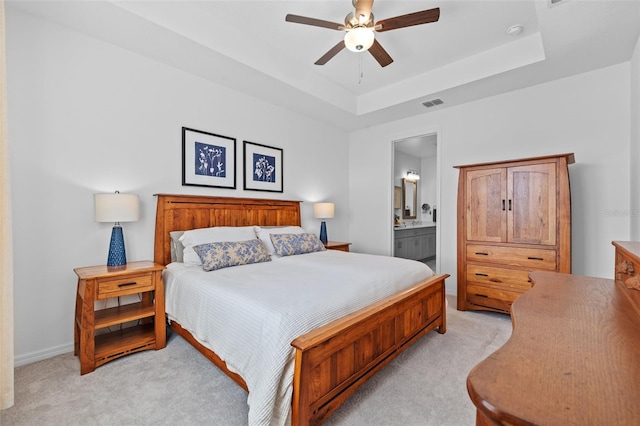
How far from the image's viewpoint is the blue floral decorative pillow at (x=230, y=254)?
8.47ft

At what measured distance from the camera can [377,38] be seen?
310 cm

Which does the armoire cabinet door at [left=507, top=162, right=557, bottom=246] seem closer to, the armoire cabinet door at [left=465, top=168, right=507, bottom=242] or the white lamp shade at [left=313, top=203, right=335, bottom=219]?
the armoire cabinet door at [left=465, top=168, right=507, bottom=242]

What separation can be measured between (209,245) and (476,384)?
2506 mm

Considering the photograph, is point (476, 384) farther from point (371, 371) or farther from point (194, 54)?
point (194, 54)

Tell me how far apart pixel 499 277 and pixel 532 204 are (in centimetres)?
88

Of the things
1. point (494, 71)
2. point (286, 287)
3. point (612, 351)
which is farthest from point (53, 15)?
point (494, 71)

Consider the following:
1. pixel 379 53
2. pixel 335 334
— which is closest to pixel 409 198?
pixel 379 53

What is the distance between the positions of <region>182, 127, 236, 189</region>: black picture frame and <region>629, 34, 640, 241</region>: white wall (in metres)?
4.15

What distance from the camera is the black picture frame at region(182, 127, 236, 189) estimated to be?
10.8 ft

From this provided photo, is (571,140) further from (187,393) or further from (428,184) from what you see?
(187,393)

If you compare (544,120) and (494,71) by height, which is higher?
(494,71)

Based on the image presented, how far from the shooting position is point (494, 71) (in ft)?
10.6

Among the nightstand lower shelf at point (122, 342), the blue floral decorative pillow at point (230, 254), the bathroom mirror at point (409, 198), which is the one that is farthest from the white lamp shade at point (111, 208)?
the bathroom mirror at point (409, 198)

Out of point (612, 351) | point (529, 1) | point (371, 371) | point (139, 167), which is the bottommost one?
point (371, 371)
